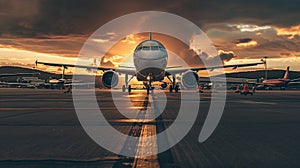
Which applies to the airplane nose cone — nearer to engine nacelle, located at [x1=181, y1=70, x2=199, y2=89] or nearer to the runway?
A: engine nacelle, located at [x1=181, y1=70, x2=199, y2=89]

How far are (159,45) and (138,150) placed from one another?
3007 centimetres

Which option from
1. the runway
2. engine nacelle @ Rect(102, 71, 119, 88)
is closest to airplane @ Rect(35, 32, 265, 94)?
engine nacelle @ Rect(102, 71, 119, 88)

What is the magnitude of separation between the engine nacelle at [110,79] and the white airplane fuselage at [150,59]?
547cm

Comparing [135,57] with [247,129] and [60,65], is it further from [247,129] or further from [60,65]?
[247,129]

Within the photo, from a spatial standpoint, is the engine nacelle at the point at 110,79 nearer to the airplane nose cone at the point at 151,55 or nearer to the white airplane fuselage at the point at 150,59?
the white airplane fuselage at the point at 150,59

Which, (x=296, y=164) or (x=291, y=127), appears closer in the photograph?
(x=296, y=164)

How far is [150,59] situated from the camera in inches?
1394

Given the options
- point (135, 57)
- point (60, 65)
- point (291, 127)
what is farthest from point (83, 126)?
point (60, 65)

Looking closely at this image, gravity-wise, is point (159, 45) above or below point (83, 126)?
above

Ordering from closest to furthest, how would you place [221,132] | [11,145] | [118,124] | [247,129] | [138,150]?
[138,150], [11,145], [221,132], [247,129], [118,124]

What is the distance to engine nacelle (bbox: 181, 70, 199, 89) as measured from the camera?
4124cm

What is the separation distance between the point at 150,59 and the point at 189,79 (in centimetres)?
845

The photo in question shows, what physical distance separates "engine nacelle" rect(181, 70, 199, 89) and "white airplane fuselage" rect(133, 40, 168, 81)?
16.0ft

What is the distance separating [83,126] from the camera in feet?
43.4
